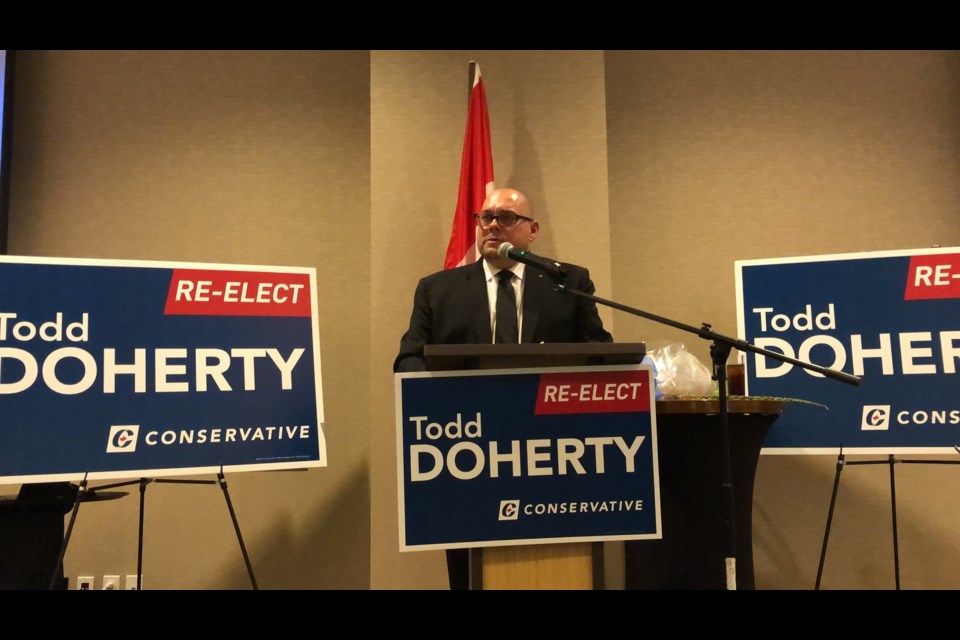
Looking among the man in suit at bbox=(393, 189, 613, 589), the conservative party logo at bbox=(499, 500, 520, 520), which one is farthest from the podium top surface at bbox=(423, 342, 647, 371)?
the man in suit at bbox=(393, 189, 613, 589)

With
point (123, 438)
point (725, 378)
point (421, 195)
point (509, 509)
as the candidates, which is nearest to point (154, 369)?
point (123, 438)

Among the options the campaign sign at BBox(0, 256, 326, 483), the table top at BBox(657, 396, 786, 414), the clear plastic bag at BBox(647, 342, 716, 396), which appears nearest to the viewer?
A: the campaign sign at BBox(0, 256, 326, 483)

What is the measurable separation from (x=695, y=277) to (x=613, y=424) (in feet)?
6.68

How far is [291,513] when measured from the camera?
138 inches

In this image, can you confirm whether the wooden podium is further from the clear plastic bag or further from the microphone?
the clear plastic bag

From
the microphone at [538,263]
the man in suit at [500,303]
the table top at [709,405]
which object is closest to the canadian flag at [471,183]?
the man in suit at [500,303]

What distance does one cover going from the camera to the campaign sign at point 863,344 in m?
2.71

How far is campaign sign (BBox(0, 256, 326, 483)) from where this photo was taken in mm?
2172

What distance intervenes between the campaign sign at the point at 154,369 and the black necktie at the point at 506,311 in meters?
0.63

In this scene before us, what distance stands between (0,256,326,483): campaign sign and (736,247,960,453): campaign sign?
5.39 ft

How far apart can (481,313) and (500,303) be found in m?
0.08

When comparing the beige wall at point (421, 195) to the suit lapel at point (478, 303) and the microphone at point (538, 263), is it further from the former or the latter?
the microphone at point (538, 263)

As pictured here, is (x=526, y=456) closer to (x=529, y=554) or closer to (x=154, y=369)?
(x=529, y=554)

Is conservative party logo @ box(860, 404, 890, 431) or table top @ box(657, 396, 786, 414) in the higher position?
table top @ box(657, 396, 786, 414)
